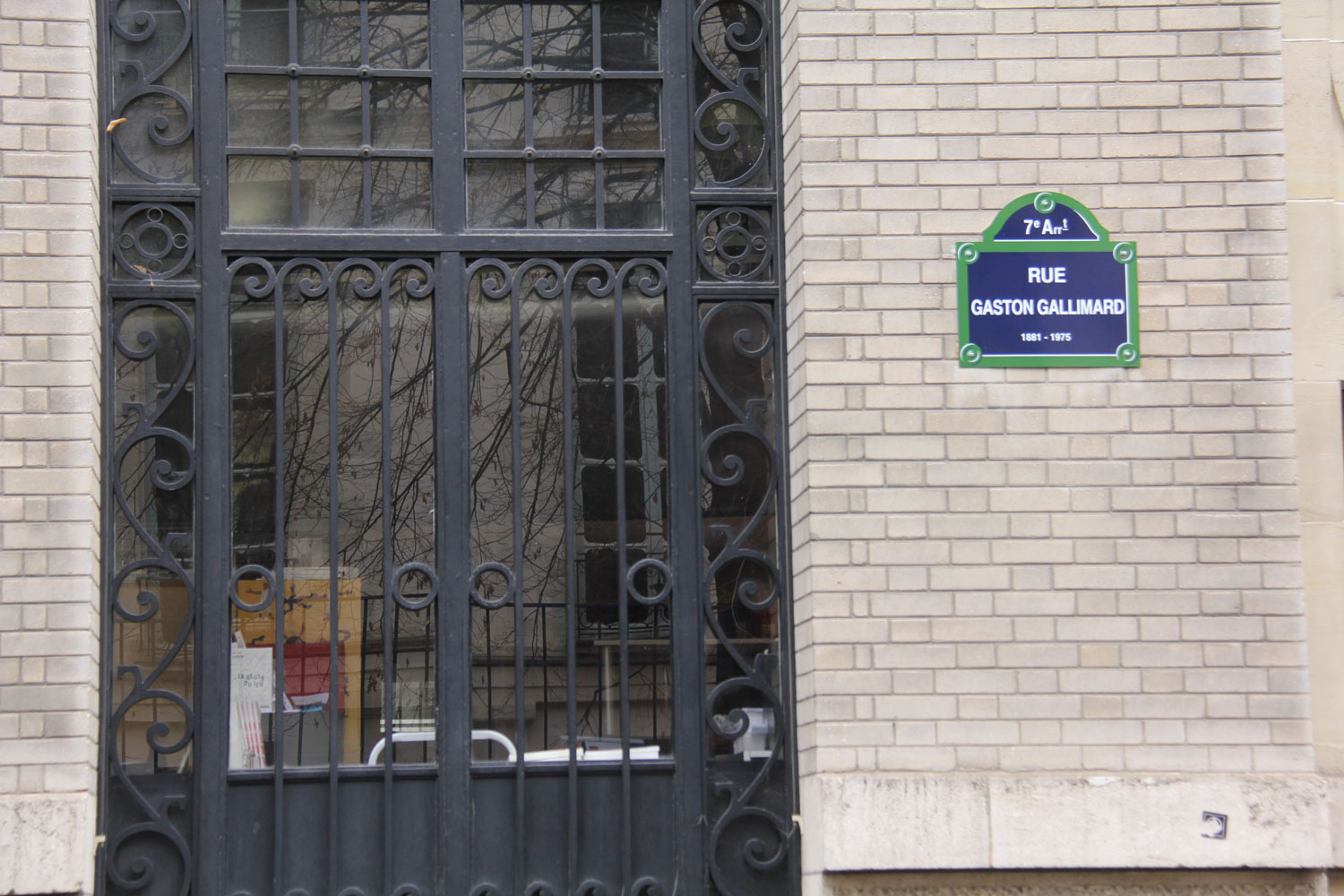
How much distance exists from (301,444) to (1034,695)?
9.69 feet

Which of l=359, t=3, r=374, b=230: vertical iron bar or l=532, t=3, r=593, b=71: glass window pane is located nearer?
l=359, t=3, r=374, b=230: vertical iron bar

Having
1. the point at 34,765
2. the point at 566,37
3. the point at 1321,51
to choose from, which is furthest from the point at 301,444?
the point at 1321,51

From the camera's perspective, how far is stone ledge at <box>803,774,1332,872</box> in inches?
196

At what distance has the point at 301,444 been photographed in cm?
549

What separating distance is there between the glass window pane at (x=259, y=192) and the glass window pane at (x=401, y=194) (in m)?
0.35

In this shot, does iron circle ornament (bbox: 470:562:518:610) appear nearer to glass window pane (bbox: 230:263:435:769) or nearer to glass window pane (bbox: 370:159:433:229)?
glass window pane (bbox: 230:263:435:769)

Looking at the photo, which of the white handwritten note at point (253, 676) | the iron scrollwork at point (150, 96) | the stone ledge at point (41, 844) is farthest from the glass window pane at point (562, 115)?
the stone ledge at point (41, 844)

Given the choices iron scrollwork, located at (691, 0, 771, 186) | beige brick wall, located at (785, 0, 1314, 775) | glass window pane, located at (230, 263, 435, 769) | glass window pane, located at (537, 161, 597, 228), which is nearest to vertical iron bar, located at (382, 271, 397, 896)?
glass window pane, located at (230, 263, 435, 769)

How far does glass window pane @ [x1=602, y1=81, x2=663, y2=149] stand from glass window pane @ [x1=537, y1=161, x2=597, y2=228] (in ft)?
0.55

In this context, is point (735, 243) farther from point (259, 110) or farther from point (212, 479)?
point (212, 479)

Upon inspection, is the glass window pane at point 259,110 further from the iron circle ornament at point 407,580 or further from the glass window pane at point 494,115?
the iron circle ornament at point 407,580

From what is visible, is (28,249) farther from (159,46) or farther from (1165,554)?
(1165,554)

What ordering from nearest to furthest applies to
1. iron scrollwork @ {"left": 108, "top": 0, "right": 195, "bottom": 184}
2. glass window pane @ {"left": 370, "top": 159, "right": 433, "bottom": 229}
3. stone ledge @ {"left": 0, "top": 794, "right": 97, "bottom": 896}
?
1. stone ledge @ {"left": 0, "top": 794, "right": 97, "bottom": 896}
2. iron scrollwork @ {"left": 108, "top": 0, "right": 195, "bottom": 184}
3. glass window pane @ {"left": 370, "top": 159, "right": 433, "bottom": 229}

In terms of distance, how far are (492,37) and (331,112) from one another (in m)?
0.73
